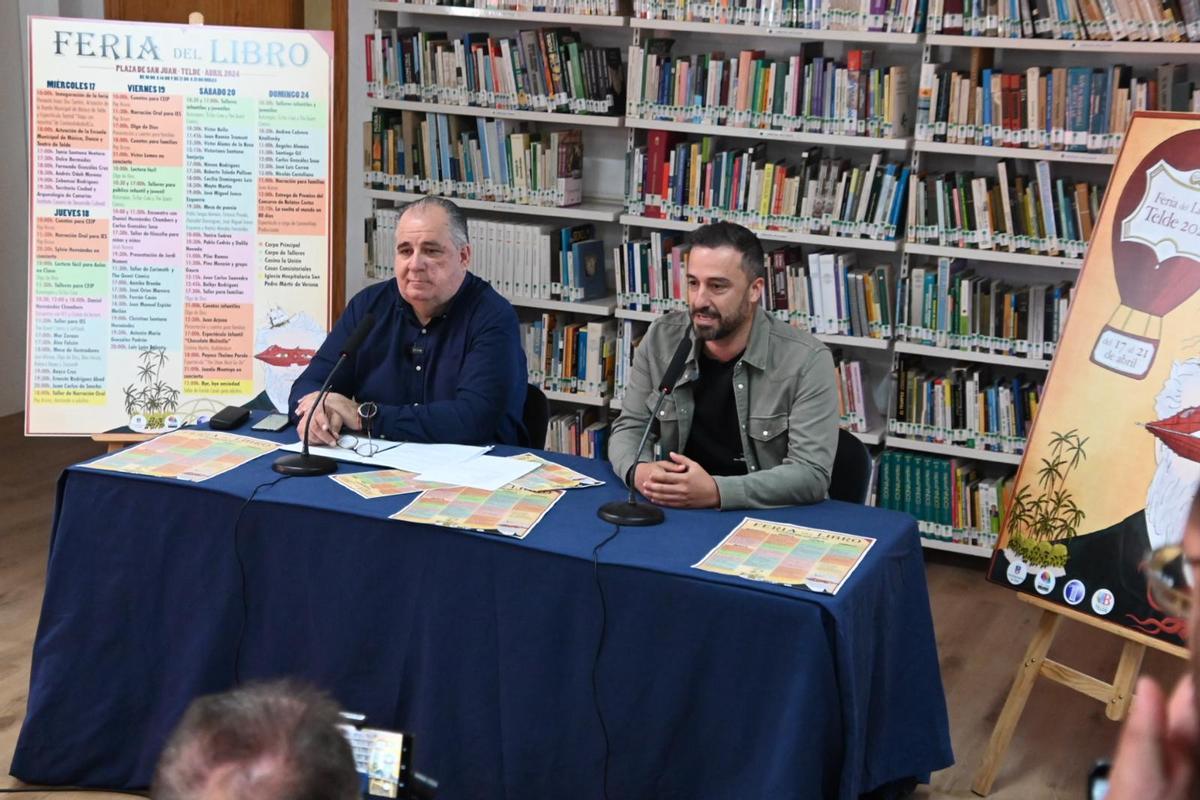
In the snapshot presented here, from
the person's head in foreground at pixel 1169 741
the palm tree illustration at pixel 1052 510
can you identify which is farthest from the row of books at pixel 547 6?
the person's head in foreground at pixel 1169 741

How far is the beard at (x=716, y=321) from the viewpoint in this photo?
3041 millimetres

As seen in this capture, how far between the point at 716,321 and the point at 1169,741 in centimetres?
248

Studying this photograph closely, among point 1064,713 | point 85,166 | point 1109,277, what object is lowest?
point 1064,713

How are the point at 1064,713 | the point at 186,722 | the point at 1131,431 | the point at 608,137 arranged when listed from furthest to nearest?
the point at 608,137
the point at 1064,713
the point at 1131,431
the point at 186,722

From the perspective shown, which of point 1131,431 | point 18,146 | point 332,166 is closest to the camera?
point 1131,431

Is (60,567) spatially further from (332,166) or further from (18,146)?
(18,146)

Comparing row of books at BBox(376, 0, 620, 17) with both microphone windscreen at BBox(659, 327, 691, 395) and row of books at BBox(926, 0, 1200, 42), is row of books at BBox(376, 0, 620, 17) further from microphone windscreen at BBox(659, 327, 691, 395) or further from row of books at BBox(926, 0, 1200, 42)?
microphone windscreen at BBox(659, 327, 691, 395)

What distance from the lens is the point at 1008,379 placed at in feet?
15.0

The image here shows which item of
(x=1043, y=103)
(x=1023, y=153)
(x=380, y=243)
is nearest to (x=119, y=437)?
(x=380, y=243)

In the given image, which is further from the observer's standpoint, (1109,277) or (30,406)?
(30,406)

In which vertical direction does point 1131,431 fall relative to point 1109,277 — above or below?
below

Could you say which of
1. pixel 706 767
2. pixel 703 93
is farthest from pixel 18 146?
pixel 706 767

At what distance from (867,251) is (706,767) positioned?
2.77 m

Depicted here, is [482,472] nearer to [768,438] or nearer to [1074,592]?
[768,438]
